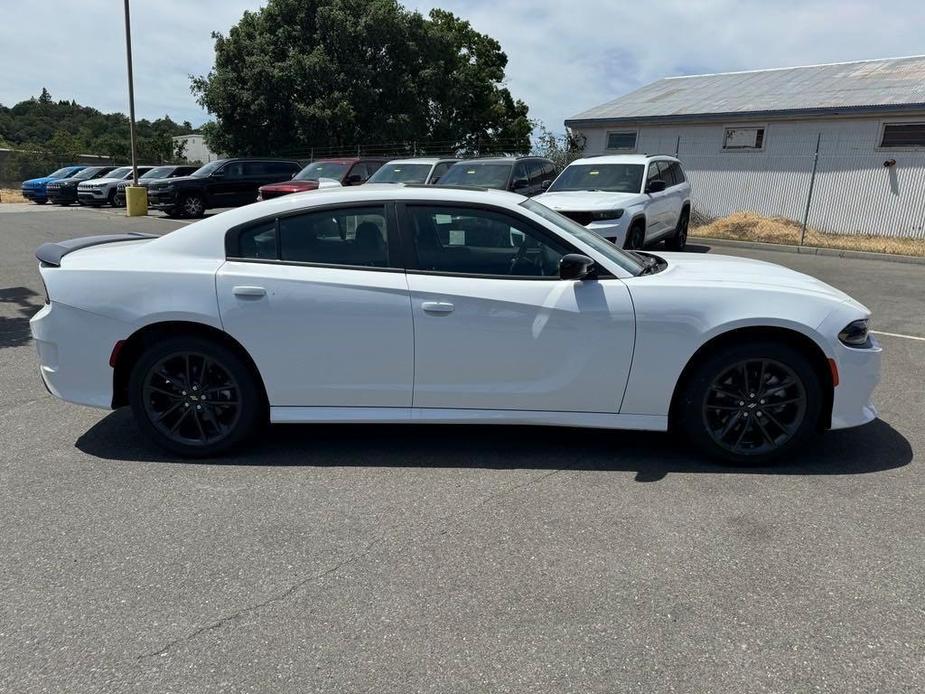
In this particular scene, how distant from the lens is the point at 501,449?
4238 mm

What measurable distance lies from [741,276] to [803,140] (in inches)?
640

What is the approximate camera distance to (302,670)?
7.78 feet

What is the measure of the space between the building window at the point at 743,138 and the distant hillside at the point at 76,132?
3263 centimetres

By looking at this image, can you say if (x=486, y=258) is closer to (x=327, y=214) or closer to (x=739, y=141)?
(x=327, y=214)

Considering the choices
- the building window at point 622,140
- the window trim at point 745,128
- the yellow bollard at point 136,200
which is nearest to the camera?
the window trim at point 745,128

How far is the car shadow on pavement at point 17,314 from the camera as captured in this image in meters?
6.70

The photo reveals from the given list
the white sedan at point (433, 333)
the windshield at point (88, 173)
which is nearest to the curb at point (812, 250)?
the white sedan at point (433, 333)

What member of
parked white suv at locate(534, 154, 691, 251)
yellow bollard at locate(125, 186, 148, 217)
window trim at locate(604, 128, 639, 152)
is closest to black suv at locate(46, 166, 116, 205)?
yellow bollard at locate(125, 186, 148, 217)

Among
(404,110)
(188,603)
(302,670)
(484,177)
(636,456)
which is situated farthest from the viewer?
(404,110)

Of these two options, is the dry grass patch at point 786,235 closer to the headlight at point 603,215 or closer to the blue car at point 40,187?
the headlight at point 603,215

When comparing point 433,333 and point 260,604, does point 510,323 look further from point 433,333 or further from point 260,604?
point 260,604

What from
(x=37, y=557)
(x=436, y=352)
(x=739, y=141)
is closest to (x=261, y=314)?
(x=436, y=352)

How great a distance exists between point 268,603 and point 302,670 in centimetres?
43

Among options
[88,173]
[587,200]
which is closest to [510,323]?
[587,200]
